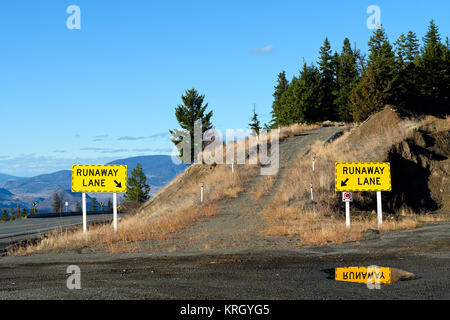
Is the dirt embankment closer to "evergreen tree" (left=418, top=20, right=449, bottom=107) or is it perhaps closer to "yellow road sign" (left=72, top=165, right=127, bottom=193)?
"yellow road sign" (left=72, top=165, right=127, bottom=193)

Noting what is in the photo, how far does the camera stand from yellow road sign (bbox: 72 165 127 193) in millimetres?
19125

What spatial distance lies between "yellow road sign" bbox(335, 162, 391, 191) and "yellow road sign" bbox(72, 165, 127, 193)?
892cm

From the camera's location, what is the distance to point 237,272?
383 inches

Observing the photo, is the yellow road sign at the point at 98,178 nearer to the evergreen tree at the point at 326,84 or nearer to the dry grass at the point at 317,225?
the dry grass at the point at 317,225

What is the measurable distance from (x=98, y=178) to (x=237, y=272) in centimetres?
1121

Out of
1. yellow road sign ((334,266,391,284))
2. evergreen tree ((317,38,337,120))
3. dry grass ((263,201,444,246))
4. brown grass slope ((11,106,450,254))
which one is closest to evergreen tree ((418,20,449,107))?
evergreen tree ((317,38,337,120))

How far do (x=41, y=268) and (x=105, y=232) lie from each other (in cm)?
653

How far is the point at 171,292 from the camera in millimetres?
7699

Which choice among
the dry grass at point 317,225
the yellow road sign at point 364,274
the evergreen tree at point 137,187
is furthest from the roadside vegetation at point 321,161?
the evergreen tree at point 137,187

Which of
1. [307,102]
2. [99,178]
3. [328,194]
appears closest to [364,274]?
[99,178]

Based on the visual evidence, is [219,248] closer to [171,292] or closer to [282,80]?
[171,292]

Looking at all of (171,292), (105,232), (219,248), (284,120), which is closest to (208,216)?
(105,232)

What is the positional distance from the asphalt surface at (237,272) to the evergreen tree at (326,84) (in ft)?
151

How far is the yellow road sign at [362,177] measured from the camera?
1800 cm
